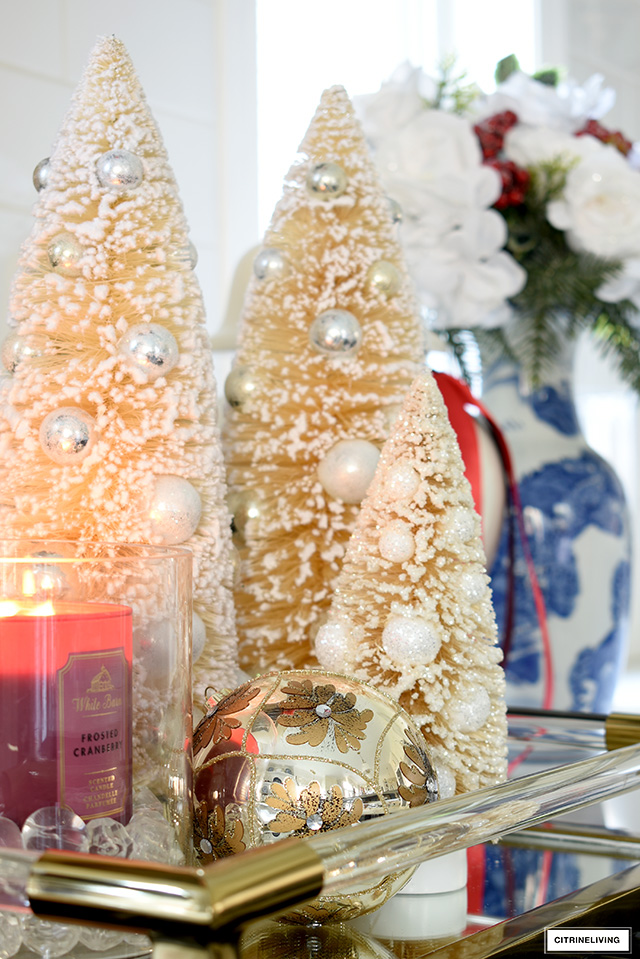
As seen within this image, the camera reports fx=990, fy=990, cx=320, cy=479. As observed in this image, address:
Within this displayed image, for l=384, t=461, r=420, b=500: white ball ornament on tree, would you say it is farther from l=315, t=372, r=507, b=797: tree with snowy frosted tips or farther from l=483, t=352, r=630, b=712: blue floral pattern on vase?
l=483, t=352, r=630, b=712: blue floral pattern on vase

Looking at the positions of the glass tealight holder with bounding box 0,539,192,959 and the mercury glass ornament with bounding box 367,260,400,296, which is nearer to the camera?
the glass tealight holder with bounding box 0,539,192,959

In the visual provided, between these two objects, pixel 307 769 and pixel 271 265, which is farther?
pixel 271 265

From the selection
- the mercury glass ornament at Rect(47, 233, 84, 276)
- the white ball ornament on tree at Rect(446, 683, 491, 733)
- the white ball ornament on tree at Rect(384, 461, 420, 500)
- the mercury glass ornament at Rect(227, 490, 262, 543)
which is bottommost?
the white ball ornament on tree at Rect(446, 683, 491, 733)

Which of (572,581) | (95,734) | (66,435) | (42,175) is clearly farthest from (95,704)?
(572,581)

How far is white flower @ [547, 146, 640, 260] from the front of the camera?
72 centimetres

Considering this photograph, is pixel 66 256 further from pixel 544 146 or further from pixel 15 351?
pixel 544 146

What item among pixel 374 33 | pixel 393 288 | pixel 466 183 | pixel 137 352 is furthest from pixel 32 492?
pixel 374 33

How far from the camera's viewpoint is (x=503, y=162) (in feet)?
2.50

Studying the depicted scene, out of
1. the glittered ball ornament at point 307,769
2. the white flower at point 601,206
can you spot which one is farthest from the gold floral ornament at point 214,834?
the white flower at point 601,206

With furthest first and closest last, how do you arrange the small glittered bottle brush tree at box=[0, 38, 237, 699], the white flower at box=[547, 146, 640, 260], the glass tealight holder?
the white flower at box=[547, 146, 640, 260], the small glittered bottle brush tree at box=[0, 38, 237, 699], the glass tealight holder

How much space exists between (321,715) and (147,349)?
15 centimetres

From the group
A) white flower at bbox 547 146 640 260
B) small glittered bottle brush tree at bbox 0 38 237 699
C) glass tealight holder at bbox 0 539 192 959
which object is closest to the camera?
glass tealight holder at bbox 0 539 192 959

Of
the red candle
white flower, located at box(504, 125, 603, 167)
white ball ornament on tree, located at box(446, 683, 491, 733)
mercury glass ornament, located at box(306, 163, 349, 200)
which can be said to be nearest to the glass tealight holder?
the red candle

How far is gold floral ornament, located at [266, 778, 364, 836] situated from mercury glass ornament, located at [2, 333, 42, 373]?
0.61 feet
